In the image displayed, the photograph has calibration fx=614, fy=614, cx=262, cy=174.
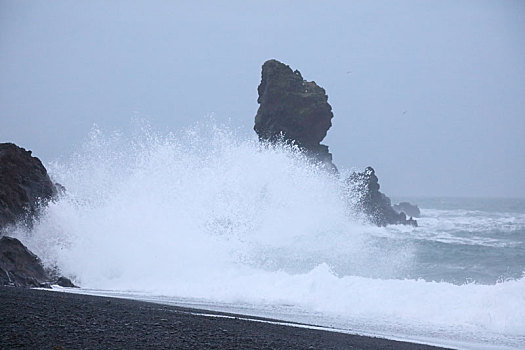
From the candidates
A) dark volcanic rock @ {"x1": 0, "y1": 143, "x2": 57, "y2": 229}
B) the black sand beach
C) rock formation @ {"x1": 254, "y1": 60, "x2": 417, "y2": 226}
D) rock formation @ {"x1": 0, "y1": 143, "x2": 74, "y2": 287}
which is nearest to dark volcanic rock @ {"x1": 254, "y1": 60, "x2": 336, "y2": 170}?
rock formation @ {"x1": 254, "y1": 60, "x2": 417, "y2": 226}

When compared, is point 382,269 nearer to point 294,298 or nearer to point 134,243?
point 294,298

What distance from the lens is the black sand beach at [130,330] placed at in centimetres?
674

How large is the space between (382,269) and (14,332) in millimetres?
14702

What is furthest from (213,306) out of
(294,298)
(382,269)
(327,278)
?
(382,269)

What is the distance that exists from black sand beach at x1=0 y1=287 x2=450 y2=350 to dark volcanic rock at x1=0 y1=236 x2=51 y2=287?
8.61ft

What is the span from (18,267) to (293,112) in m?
22.5

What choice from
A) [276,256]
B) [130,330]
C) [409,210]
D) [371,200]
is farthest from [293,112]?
[409,210]

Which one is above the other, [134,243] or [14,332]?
[134,243]

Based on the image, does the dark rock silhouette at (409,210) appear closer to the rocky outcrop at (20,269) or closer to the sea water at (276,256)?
the sea water at (276,256)

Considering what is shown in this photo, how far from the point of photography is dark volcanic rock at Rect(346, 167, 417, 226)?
31725 mm

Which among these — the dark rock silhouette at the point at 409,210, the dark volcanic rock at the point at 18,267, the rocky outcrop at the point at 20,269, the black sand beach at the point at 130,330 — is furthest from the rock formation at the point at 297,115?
the dark rock silhouette at the point at 409,210

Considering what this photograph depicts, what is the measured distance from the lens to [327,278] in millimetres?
14523

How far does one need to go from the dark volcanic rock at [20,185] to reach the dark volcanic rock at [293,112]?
1745 centimetres

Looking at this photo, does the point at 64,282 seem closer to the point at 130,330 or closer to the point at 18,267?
the point at 18,267
